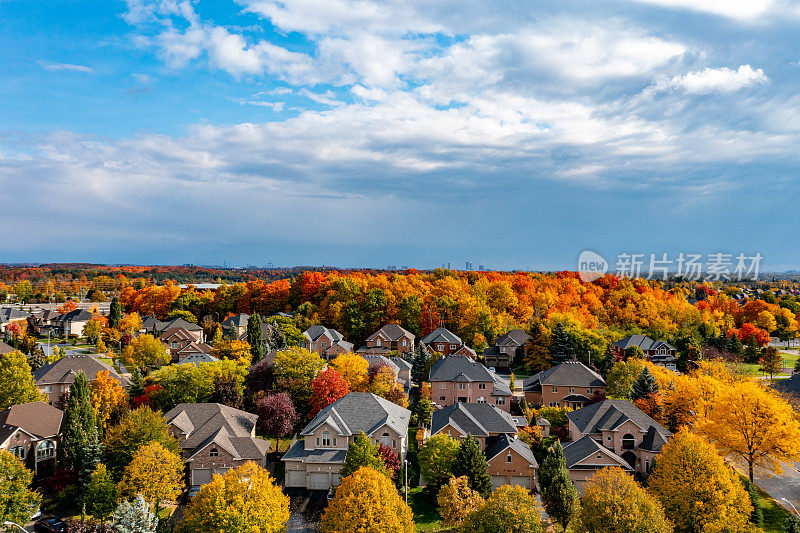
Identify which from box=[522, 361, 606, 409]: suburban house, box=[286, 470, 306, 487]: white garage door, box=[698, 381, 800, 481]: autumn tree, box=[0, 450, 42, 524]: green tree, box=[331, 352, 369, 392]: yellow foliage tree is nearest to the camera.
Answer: box=[0, 450, 42, 524]: green tree

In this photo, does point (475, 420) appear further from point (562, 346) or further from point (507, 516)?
point (562, 346)

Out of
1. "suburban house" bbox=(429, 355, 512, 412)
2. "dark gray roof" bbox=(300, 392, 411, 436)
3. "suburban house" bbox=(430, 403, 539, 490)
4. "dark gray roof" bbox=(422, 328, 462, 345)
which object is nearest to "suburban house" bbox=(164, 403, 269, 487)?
"dark gray roof" bbox=(300, 392, 411, 436)

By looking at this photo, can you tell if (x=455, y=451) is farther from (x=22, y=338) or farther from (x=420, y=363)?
(x=22, y=338)

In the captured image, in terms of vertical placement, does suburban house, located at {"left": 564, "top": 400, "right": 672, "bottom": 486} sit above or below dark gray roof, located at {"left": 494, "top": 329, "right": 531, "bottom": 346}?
below

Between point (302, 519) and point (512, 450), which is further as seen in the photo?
point (512, 450)

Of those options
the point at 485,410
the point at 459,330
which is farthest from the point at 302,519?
the point at 459,330

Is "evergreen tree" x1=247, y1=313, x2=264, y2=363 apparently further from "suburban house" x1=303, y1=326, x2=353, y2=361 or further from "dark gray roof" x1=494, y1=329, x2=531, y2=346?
"dark gray roof" x1=494, y1=329, x2=531, y2=346

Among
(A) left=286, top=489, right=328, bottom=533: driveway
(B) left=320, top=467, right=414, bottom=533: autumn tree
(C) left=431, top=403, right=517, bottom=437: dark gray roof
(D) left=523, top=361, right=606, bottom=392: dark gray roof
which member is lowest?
(A) left=286, top=489, right=328, bottom=533: driveway

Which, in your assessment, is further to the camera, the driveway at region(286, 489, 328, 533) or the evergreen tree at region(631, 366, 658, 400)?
the evergreen tree at region(631, 366, 658, 400)
